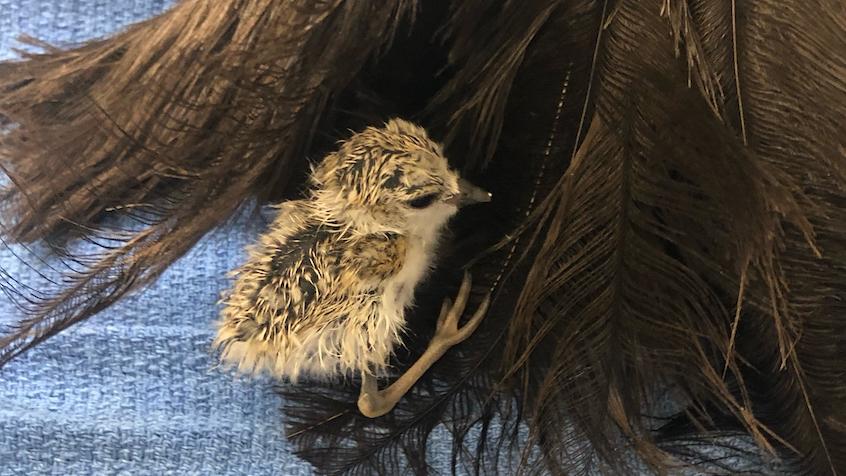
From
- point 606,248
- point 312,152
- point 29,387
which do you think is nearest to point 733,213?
point 606,248

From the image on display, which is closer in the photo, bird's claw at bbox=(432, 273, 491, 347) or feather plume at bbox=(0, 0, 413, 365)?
feather plume at bbox=(0, 0, 413, 365)

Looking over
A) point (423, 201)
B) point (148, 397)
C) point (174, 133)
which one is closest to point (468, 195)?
point (423, 201)

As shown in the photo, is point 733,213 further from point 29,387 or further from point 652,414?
point 29,387

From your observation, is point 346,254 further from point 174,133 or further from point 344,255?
point 174,133

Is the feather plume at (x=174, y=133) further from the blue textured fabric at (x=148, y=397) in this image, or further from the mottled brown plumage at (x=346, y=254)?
the blue textured fabric at (x=148, y=397)

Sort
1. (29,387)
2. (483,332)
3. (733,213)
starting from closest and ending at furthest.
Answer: (733,213), (483,332), (29,387)

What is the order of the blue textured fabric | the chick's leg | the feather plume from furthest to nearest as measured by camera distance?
the blue textured fabric < the chick's leg < the feather plume

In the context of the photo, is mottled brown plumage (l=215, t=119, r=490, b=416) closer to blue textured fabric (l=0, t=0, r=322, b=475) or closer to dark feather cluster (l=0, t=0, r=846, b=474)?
dark feather cluster (l=0, t=0, r=846, b=474)

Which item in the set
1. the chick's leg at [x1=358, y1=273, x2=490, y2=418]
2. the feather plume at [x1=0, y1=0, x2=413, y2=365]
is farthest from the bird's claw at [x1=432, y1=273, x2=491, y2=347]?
the feather plume at [x1=0, y1=0, x2=413, y2=365]
